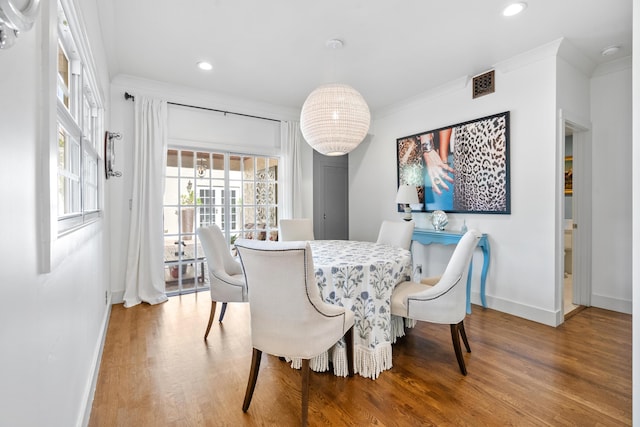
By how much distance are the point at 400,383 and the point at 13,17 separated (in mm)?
2280

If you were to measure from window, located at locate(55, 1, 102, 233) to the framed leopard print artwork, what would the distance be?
352 centimetres

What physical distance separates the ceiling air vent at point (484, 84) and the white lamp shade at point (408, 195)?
1.26 m

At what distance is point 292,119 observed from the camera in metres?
4.79

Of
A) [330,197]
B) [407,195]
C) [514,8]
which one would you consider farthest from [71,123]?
[330,197]

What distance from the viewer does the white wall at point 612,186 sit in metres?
3.12

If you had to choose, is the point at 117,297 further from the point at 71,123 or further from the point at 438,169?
the point at 438,169

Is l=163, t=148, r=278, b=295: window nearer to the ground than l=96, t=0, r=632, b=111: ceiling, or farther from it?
nearer to the ground

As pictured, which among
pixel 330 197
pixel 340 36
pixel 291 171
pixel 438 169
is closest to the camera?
pixel 340 36

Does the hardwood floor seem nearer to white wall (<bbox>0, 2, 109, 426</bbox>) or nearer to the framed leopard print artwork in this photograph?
white wall (<bbox>0, 2, 109, 426</bbox>)

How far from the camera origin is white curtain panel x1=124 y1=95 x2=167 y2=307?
142 inches

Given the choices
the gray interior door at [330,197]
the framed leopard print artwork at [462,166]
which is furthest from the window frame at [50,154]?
the gray interior door at [330,197]

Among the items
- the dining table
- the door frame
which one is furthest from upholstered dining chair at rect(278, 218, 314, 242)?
the door frame

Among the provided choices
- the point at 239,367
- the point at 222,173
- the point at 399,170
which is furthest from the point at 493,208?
the point at 222,173

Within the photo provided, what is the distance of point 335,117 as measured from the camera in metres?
2.51
